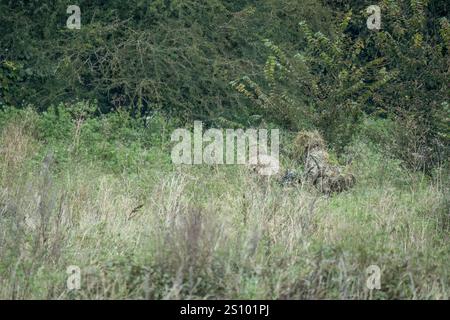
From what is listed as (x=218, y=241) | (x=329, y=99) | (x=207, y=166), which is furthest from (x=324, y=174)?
(x=218, y=241)

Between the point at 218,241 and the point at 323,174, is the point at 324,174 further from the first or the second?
the point at 218,241

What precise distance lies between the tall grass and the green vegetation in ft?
0.06

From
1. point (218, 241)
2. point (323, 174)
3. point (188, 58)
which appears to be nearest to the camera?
point (218, 241)

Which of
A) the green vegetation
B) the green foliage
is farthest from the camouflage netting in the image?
the green foliage

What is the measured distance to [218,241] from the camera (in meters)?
6.27

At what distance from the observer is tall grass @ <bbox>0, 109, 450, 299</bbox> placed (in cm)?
607

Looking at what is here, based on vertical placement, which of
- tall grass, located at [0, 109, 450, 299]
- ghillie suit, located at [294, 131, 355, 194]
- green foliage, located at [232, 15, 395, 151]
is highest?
green foliage, located at [232, 15, 395, 151]

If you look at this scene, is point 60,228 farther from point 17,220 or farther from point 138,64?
point 138,64

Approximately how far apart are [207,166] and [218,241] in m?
4.66

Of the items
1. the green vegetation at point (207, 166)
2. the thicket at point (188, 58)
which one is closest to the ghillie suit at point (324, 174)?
the green vegetation at point (207, 166)

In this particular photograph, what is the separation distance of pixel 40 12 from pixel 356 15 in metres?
7.02

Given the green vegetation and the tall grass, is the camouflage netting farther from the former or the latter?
the tall grass

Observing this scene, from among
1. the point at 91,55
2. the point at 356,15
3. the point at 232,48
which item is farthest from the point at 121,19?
the point at 356,15

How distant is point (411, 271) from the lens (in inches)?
250
